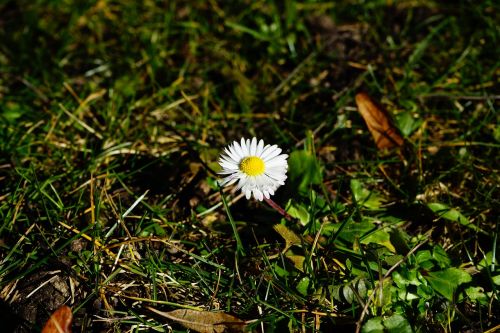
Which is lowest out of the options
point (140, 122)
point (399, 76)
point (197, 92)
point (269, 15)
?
point (140, 122)

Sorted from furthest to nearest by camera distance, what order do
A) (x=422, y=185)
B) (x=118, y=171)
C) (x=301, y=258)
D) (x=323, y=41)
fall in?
1. (x=323, y=41)
2. (x=118, y=171)
3. (x=422, y=185)
4. (x=301, y=258)

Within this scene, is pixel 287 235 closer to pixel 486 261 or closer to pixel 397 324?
pixel 397 324

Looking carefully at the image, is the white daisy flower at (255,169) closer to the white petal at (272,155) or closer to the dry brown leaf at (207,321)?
the white petal at (272,155)

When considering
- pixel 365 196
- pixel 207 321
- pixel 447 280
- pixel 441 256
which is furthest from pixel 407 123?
pixel 207 321

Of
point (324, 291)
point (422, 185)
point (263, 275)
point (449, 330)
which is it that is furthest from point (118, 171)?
point (449, 330)

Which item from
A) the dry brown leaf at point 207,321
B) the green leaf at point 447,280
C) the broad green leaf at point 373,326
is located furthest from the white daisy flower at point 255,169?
the green leaf at point 447,280

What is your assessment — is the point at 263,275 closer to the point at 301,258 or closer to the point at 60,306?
the point at 301,258
